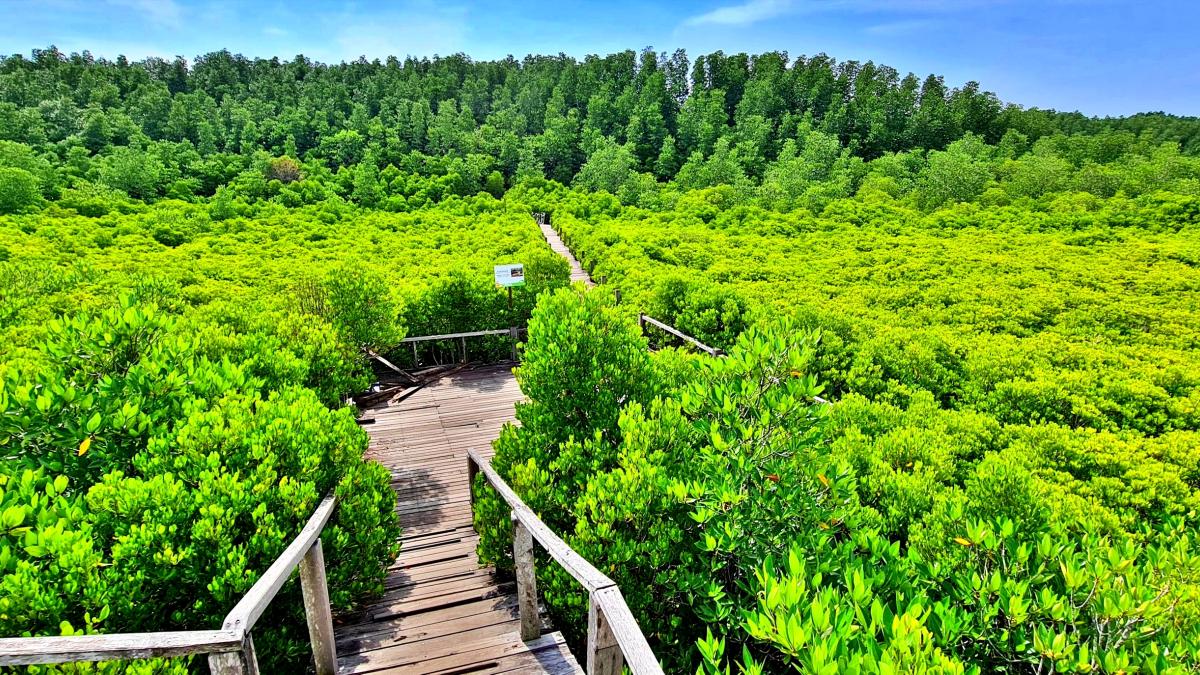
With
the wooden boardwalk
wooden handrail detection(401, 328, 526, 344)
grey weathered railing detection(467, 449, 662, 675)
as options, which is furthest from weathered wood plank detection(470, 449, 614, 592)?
the wooden boardwalk

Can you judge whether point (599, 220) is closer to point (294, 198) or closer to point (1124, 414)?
point (294, 198)

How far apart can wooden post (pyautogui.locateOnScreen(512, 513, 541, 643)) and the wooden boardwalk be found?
14.3m

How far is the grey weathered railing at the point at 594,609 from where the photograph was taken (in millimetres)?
2219

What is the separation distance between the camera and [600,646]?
272 centimetres

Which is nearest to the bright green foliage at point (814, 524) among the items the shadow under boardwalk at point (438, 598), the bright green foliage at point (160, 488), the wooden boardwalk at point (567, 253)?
the shadow under boardwalk at point (438, 598)

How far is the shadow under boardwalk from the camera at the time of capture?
3814mm

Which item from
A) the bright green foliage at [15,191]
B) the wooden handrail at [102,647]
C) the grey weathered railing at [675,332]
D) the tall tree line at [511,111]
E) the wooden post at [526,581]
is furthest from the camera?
the tall tree line at [511,111]

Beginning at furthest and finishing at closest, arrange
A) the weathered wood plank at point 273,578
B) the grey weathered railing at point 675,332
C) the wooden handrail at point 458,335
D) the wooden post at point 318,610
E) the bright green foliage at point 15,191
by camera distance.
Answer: the bright green foliage at point 15,191 < the wooden handrail at point 458,335 < the grey weathered railing at point 675,332 < the wooden post at point 318,610 < the weathered wood plank at point 273,578

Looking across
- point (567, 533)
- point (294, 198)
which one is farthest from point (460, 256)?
point (294, 198)

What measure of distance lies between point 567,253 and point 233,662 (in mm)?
27388

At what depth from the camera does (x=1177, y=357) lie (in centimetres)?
959

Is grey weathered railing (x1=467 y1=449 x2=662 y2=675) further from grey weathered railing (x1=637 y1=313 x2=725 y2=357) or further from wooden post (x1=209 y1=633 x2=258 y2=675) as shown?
grey weathered railing (x1=637 y1=313 x2=725 y2=357)

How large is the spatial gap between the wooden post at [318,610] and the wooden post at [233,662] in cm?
110

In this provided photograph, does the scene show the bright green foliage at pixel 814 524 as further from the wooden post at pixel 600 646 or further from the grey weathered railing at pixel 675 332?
the grey weathered railing at pixel 675 332
